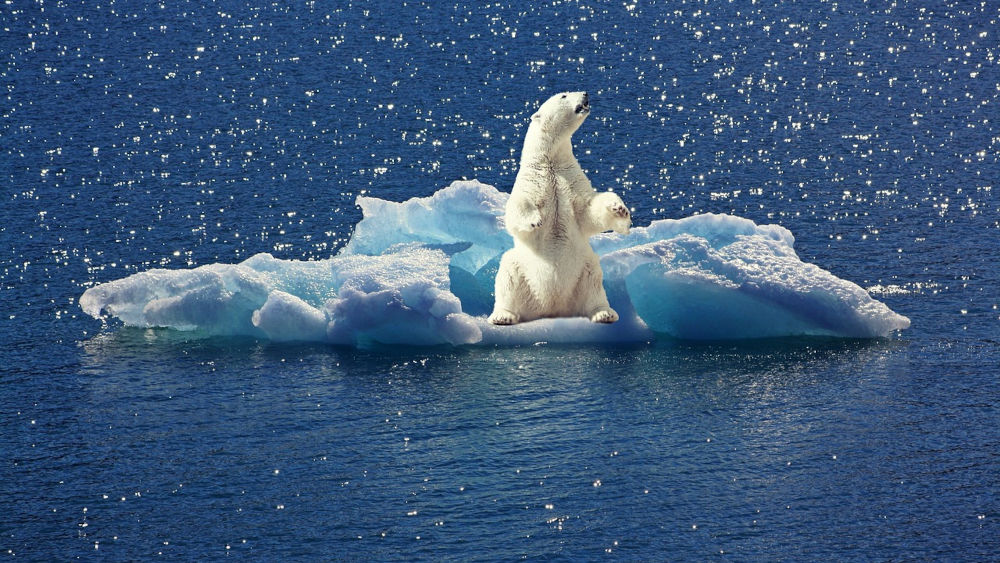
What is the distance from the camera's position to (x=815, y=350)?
1759 centimetres

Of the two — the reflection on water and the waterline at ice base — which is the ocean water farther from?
the waterline at ice base

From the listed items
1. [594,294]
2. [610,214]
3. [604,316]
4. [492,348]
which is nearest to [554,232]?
[610,214]

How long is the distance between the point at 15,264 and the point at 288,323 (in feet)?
18.6

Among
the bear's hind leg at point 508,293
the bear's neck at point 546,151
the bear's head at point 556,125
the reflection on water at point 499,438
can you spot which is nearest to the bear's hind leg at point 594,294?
the reflection on water at point 499,438

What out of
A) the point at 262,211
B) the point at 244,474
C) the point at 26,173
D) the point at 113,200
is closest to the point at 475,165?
the point at 262,211

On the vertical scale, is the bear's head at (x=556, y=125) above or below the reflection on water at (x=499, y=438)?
above

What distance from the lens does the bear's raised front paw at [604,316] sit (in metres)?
17.8

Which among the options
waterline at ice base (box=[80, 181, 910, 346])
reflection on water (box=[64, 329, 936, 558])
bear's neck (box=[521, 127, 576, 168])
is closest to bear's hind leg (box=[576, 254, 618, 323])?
waterline at ice base (box=[80, 181, 910, 346])

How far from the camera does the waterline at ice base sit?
698 inches

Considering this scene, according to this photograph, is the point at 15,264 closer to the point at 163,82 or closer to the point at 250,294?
the point at 250,294

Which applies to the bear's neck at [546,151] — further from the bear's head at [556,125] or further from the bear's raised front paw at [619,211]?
the bear's raised front paw at [619,211]

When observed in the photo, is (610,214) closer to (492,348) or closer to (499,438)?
(492,348)

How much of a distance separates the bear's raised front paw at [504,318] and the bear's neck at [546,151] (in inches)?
72.3

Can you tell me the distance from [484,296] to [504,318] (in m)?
1.12
